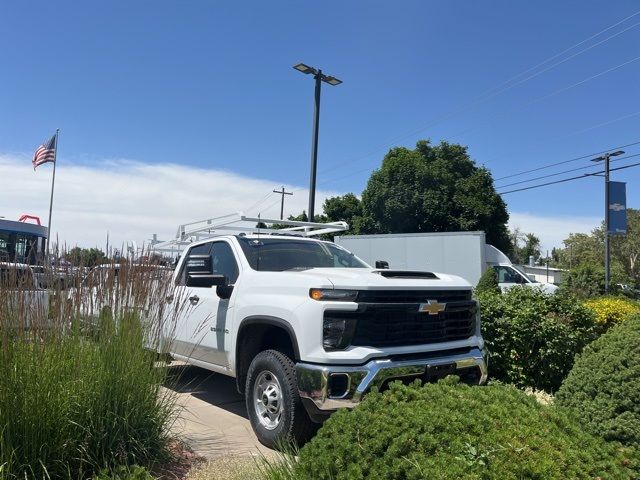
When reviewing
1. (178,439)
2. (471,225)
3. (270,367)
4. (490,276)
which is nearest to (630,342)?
(270,367)

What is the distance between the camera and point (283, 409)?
13.9 feet

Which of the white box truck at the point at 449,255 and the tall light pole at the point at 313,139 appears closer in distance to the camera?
the tall light pole at the point at 313,139

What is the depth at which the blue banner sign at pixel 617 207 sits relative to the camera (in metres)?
18.3

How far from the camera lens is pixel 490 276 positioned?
55.3ft

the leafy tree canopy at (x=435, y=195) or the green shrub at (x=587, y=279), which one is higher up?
the leafy tree canopy at (x=435, y=195)

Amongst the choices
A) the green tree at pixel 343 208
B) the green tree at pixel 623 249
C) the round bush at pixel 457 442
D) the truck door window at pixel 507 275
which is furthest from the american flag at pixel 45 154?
the green tree at pixel 623 249

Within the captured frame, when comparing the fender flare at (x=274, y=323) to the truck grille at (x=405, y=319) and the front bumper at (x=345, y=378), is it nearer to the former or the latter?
the front bumper at (x=345, y=378)

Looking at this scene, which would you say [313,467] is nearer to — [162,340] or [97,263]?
[162,340]

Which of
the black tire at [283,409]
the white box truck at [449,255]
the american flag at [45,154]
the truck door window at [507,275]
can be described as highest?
the american flag at [45,154]

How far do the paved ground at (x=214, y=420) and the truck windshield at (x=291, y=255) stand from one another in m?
1.35

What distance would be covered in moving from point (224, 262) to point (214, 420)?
1654 millimetres

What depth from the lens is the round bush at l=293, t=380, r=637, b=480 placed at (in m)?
2.26

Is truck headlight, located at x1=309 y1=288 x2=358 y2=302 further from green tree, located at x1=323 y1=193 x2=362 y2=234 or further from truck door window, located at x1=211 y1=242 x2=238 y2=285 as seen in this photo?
green tree, located at x1=323 y1=193 x2=362 y2=234

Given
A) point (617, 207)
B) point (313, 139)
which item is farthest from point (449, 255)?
point (313, 139)
